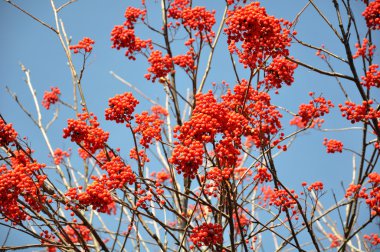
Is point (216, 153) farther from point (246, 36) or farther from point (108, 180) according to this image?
point (246, 36)

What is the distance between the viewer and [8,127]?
4613mm

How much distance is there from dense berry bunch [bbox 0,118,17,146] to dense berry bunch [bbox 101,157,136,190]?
1.25 metres

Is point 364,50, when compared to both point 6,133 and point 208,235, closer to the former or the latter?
point 208,235

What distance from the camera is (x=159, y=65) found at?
641cm

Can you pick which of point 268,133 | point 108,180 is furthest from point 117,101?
point 268,133

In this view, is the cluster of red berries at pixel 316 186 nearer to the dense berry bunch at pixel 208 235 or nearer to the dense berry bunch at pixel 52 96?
the dense berry bunch at pixel 208 235

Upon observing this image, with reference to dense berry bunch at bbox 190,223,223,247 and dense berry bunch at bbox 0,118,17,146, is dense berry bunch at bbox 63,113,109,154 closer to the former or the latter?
dense berry bunch at bbox 0,118,17,146

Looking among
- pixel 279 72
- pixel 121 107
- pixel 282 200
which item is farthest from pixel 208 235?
pixel 279 72

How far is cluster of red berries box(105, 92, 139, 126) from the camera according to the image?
189 inches

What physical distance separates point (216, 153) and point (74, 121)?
6.05ft

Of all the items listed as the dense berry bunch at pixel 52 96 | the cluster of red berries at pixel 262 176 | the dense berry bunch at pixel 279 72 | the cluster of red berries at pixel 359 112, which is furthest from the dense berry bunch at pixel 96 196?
the dense berry bunch at pixel 52 96

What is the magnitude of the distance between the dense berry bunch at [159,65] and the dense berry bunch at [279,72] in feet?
6.12

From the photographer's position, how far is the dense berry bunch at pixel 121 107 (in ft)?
15.8

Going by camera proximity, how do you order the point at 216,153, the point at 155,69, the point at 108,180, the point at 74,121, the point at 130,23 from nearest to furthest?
1. the point at 216,153
2. the point at 108,180
3. the point at 74,121
4. the point at 155,69
5. the point at 130,23
